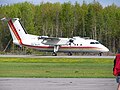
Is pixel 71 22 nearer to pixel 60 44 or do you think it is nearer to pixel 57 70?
pixel 60 44

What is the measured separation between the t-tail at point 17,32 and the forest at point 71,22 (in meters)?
19.2

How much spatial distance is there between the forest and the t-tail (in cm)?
1921

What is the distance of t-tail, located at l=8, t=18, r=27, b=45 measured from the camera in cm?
7906

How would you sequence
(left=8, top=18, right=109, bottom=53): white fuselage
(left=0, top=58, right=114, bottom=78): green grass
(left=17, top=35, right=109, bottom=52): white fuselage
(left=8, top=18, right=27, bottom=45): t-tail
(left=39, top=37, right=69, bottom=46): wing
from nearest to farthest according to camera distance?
1. (left=0, top=58, right=114, bottom=78): green grass
2. (left=17, top=35, right=109, bottom=52): white fuselage
3. (left=8, top=18, right=109, bottom=53): white fuselage
4. (left=39, top=37, right=69, bottom=46): wing
5. (left=8, top=18, right=27, bottom=45): t-tail

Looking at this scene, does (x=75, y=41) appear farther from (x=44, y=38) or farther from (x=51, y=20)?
(x=51, y=20)

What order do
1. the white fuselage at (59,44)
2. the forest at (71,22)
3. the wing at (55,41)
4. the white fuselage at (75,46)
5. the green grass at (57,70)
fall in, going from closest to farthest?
the green grass at (57,70)
the white fuselage at (75,46)
the white fuselage at (59,44)
the wing at (55,41)
the forest at (71,22)

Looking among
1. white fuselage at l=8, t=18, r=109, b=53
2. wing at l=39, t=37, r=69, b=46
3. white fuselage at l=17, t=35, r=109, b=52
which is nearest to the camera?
white fuselage at l=17, t=35, r=109, b=52

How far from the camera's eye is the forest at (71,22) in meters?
101

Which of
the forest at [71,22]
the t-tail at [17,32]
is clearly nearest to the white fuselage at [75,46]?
the t-tail at [17,32]

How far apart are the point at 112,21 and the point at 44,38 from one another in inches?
1138

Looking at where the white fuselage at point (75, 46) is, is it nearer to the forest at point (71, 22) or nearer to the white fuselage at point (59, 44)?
the white fuselage at point (59, 44)

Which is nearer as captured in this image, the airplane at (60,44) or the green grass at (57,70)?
the green grass at (57,70)

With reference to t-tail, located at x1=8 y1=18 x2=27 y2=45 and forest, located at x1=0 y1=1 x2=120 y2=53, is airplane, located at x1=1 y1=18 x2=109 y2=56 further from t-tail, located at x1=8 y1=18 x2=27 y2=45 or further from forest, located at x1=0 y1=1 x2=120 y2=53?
forest, located at x1=0 y1=1 x2=120 y2=53

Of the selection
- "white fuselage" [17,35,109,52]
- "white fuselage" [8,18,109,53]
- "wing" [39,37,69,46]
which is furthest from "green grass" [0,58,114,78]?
"wing" [39,37,69,46]
